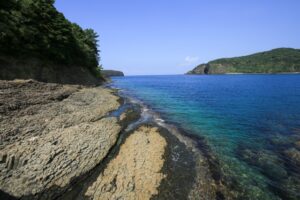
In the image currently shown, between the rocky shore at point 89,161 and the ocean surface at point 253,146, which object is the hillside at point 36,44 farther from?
the ocean surface at point 253,146

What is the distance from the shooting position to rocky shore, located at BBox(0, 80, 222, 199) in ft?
36.1

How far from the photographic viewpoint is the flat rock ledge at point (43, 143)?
36.6 feet

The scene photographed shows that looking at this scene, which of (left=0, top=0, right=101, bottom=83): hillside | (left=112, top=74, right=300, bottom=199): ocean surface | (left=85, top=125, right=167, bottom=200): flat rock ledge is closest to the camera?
(left=85, top=125, right=167, bottom=200): flat rock ledge

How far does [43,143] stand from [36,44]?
34.0 m

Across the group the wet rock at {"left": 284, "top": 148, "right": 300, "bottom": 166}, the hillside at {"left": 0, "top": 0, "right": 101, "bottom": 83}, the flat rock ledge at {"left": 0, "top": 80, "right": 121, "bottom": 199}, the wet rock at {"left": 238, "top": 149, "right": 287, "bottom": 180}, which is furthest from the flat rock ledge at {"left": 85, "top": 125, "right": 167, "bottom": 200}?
the hillside at {"left": 0, "top": 0, "right": 101, "bottom": 83}

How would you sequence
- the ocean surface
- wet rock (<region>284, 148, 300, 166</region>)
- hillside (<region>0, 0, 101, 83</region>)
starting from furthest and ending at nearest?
hillside (<region>0, 0, 101, 83</region>) < wet rock (<region>284, 148, 300, 166</region>) < the ocean surface

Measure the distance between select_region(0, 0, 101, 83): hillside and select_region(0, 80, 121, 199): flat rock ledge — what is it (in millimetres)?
13427

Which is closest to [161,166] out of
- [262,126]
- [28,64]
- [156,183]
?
[156,183]

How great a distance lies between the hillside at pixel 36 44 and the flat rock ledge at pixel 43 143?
44.1ft

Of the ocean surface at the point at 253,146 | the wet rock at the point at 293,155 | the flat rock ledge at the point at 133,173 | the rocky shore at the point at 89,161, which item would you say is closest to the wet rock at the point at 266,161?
the ocean surface at the point at 253,146

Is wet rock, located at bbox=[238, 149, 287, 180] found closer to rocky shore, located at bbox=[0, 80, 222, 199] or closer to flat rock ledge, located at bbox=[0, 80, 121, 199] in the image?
rocky shore, located at bbox=[0, 80, 222, 199]

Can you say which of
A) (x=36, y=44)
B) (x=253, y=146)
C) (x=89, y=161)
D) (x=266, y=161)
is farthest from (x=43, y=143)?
(x=36, y=44)

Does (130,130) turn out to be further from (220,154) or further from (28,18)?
(28,18)

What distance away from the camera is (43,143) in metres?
14.1
